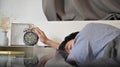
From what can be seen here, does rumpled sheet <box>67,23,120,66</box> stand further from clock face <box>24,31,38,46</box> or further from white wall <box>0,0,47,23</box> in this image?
white wall <box>0,0,47,23</box>

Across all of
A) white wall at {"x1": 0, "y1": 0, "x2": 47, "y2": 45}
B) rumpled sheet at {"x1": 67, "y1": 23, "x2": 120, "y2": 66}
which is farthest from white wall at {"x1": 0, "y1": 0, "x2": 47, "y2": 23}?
rumpled sheet at {"x1": 67, "y1": 23, "x2": 120, "y2": 66}

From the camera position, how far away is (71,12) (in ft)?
5.87

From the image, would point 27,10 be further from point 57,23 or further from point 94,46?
point 94,46

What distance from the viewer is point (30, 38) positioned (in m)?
1.78

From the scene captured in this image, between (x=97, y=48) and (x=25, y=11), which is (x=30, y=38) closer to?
(x=25, y=11)

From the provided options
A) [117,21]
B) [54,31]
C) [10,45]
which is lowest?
[10,45]

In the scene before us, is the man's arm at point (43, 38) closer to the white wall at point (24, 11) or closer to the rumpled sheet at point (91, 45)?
the white wall at point (24, 11)

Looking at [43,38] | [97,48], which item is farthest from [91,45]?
[43,38]

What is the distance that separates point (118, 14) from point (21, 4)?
0.87 meters

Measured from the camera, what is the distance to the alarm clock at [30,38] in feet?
5.82

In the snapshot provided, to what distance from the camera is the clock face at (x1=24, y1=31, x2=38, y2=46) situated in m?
1.77

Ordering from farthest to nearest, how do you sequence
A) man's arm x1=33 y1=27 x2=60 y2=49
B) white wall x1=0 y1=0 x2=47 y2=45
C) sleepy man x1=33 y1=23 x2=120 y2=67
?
white wall x1=0 y1=0 x2=47 y2=45
man's arm x1=33 y1=27 x2=60 y2=49
sleepy man x1=33 y1=23 x2=120 y2=67

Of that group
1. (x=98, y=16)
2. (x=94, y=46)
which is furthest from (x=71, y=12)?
(x=94, y=46)

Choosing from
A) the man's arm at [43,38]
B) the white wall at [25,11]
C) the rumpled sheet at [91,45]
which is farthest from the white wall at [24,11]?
the rumpled sheet at [91,45]
